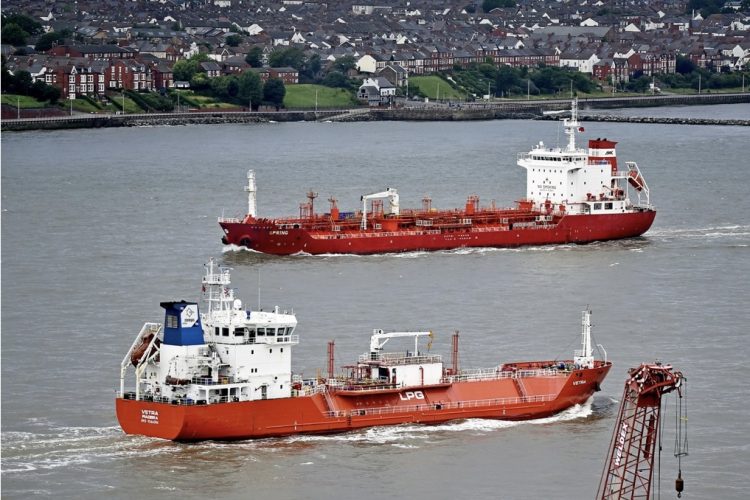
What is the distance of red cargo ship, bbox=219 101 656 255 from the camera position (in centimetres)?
6031

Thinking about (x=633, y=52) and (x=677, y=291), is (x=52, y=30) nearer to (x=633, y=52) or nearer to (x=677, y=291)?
(x=633, y=52)

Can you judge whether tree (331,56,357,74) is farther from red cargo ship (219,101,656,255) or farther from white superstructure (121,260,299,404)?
white superstructure (121,260,299,404)

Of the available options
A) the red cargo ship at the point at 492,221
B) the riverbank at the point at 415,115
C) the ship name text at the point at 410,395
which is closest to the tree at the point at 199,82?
the riverbank at the point at 415,115

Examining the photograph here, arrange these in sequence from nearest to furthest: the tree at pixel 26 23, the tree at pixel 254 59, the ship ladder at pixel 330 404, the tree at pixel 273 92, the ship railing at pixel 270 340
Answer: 1. the ship railing at pixel 270 340
2. the ship ladder at pixel 330 404
3. the tree at pixel 273 92
4. the tree at pixel 254 59
5. the tree at pixel 26 23

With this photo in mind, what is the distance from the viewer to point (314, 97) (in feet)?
445

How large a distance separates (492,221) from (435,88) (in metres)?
84.7

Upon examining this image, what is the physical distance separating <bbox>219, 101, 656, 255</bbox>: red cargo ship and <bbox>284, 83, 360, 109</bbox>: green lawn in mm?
64919

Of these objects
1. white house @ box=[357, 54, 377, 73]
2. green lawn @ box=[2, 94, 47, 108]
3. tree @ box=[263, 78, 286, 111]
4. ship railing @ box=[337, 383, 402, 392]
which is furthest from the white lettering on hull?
white house @ box=[357, 54, 377, 73]

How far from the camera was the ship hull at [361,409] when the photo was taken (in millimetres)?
34812

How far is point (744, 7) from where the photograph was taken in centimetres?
19962

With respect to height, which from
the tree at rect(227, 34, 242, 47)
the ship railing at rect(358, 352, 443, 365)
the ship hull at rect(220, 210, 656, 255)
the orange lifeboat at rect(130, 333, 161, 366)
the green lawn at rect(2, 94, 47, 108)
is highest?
the tree at rect(227, 34, 242, 47)

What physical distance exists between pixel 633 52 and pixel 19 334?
122m

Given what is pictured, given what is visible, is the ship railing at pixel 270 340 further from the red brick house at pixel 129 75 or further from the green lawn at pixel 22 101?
the red brick house at pixel 129 75

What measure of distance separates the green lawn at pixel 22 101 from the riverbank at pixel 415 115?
286 centimetres
